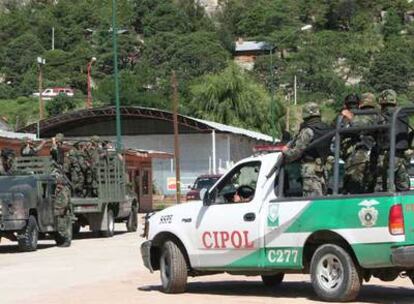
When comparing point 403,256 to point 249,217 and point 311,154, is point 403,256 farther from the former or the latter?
point 249,217

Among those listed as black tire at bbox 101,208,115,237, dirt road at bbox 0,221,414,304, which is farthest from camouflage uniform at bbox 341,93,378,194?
black tire at bbox 101,208,115,237

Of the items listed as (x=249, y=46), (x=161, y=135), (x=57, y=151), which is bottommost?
(x=57, y=151)

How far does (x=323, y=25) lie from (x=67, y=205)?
16653cm

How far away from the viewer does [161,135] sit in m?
62.6

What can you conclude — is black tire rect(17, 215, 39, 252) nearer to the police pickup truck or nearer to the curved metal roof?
the police pickup truck

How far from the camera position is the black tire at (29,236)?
71.8 ft

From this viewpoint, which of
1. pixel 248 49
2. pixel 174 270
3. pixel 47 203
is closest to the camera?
pixel 174 270

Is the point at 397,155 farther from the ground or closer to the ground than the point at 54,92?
closer to the ground

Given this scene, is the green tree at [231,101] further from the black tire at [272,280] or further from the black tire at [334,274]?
the black tire at [334,274]

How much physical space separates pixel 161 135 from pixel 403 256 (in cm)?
5225

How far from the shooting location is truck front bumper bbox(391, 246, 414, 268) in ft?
34.8

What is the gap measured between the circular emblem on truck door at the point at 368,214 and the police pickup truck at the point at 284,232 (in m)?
0.01

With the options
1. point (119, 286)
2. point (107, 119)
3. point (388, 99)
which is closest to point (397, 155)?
point (388, 99)

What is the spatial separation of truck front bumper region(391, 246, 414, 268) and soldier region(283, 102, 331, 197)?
1.43 m
